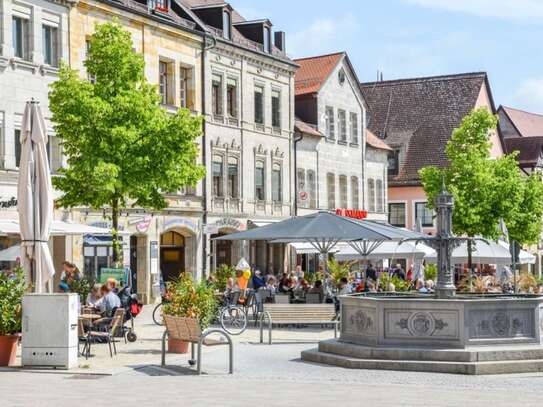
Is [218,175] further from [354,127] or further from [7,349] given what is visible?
[7,349]

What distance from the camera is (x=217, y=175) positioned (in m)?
44.8

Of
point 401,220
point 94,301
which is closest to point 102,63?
point 94,301

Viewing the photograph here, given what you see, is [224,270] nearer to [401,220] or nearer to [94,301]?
[94,301]

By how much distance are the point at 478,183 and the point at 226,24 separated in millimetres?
12960

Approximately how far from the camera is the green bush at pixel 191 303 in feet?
63.2

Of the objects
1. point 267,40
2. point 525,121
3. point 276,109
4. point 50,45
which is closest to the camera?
point 50,45

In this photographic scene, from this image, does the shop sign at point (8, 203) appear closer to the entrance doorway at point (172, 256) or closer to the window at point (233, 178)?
the entrance doorway at point (172, 256)

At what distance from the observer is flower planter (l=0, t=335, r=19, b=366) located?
17547 millimetres


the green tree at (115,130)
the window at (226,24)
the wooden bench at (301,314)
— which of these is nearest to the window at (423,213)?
the window at (226,24)

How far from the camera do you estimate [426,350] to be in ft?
57.0

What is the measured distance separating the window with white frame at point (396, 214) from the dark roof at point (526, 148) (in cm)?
1461

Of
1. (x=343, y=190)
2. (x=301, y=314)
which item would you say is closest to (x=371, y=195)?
(x=343, y=190)

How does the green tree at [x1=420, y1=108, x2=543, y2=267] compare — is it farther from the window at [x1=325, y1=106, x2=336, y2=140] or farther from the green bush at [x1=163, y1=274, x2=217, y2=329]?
the green bush at [x1=163, y1=274, x2=217, y2=329]

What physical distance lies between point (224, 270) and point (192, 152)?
449cm
